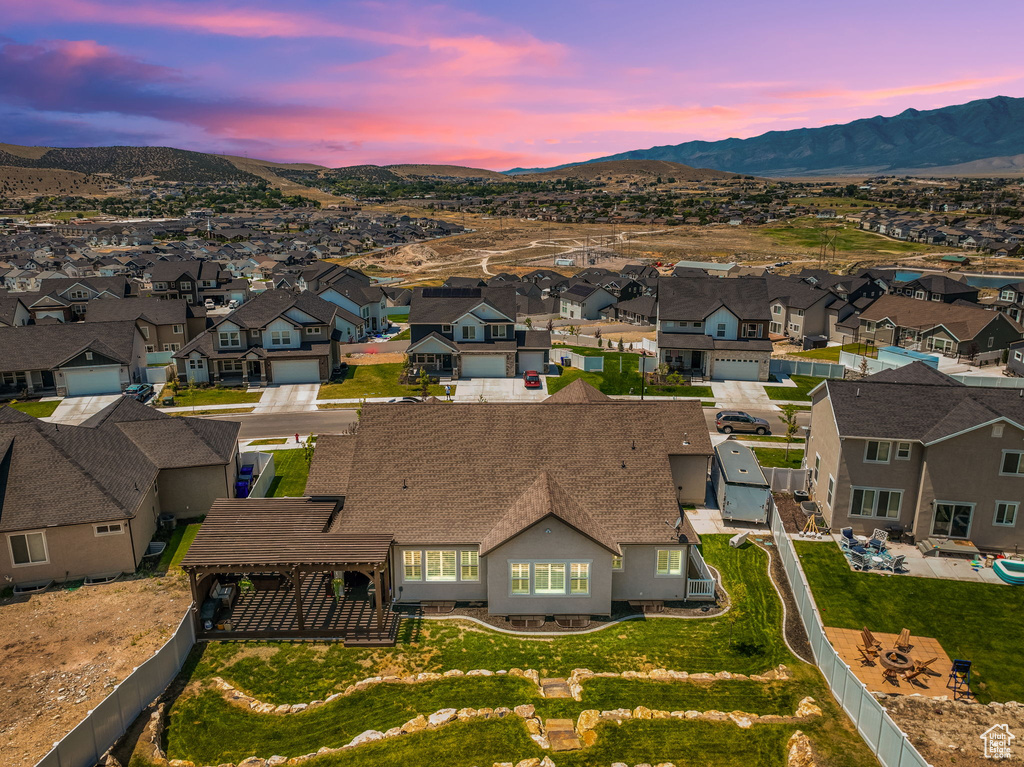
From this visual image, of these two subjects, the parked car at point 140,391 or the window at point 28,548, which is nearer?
the window at point 28,548

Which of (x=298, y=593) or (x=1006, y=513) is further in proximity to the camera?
(x=1006, y=513)

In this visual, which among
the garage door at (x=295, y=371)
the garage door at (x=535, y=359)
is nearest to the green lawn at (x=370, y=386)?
the garage door at (x=295, y=371)

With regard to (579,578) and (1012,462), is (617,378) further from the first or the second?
(579,578)

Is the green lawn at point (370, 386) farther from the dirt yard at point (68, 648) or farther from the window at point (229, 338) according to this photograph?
the dirt yard at point (68, 648)

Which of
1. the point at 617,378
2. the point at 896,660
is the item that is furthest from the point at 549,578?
the point at 617,378

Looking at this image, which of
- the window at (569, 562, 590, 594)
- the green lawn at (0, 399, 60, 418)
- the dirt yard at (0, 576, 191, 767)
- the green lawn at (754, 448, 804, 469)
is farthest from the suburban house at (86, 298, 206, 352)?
the window at (569, 562, 590, 594)

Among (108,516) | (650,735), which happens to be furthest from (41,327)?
(650,735)

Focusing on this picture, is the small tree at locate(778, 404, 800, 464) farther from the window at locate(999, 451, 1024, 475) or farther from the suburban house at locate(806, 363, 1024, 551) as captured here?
the window at locate(999, 451, 1024, 475)
